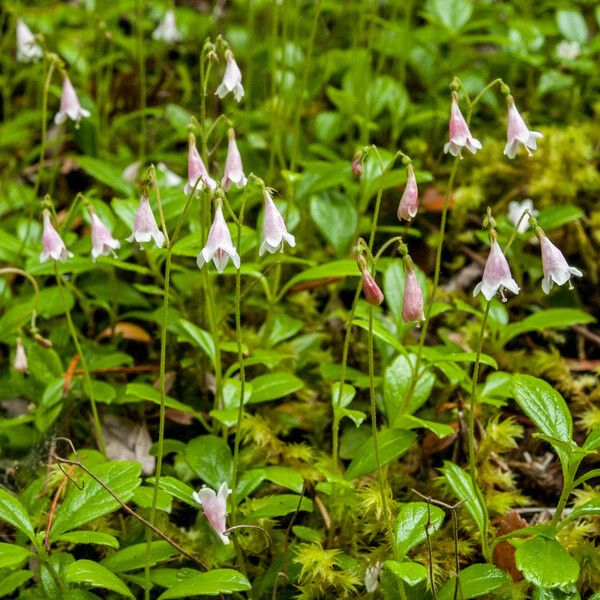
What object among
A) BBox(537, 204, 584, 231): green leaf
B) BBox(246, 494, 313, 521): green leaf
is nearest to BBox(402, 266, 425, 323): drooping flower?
BBox(246, 494, 313, 521): green leaf

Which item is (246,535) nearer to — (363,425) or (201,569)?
(201,569)

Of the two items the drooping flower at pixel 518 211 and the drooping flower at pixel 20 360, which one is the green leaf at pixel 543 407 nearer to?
the drooping flower at pixel 518 211

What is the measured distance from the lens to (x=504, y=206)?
3430mm

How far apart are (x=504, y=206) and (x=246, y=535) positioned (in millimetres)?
1877

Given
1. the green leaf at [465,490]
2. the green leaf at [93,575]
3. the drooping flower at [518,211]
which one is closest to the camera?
the green leaf at [93,575]

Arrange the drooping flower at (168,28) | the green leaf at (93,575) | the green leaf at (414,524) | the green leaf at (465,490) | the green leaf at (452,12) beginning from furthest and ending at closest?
the drooping flower at (168,28) → the green leaf at (452,12) → the green leaf at (465,490) → the green leaf at (414,524) → the green leaf at (93,575)

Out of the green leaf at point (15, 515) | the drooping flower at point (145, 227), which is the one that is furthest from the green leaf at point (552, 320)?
the green leaf at point (15, 515)

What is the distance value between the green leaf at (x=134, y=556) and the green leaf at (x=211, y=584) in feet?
0.47

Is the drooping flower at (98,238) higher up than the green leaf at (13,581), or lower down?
higher up

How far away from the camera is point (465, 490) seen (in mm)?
2000

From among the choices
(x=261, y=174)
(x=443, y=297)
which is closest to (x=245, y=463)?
(x=443, y=297)

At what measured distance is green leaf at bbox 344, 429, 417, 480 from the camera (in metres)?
2.02

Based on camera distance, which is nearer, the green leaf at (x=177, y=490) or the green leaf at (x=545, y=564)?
the green leaf at (x=545, y=564)

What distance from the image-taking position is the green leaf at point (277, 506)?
1977 millimetres
